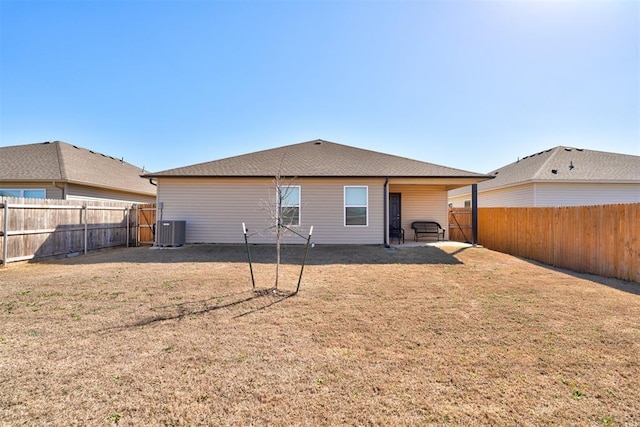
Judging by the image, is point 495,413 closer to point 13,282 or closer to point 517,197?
point 13,282

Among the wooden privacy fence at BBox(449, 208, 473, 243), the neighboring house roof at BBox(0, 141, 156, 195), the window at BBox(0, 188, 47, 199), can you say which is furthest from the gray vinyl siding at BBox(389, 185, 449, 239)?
the window at BBox(0, 188, 47, 199)

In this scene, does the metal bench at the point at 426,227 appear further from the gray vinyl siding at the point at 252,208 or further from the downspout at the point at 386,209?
the gray vinyl siding at the point at 252,208

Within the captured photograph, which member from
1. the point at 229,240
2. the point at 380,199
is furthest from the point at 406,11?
the point at 229,240

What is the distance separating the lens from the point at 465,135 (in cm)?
1509

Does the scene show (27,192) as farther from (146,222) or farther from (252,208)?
(252,208)

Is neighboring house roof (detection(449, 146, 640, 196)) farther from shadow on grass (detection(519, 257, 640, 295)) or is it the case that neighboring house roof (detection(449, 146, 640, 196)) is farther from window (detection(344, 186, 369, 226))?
window (detection(344, 186, 369, 226))

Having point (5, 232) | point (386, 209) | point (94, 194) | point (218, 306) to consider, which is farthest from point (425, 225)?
point (94, 194)

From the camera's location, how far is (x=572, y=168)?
46.2ft

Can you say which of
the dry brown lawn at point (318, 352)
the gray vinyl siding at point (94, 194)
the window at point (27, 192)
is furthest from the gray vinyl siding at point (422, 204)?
the window at point (27, 192)

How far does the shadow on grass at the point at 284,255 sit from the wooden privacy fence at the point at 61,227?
552 millimetres

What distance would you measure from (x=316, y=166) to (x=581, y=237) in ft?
28.0

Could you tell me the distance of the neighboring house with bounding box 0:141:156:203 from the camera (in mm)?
12609

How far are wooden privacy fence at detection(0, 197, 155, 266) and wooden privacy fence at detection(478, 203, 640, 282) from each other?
47.8 feet

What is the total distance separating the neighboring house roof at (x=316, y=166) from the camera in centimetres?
1086
